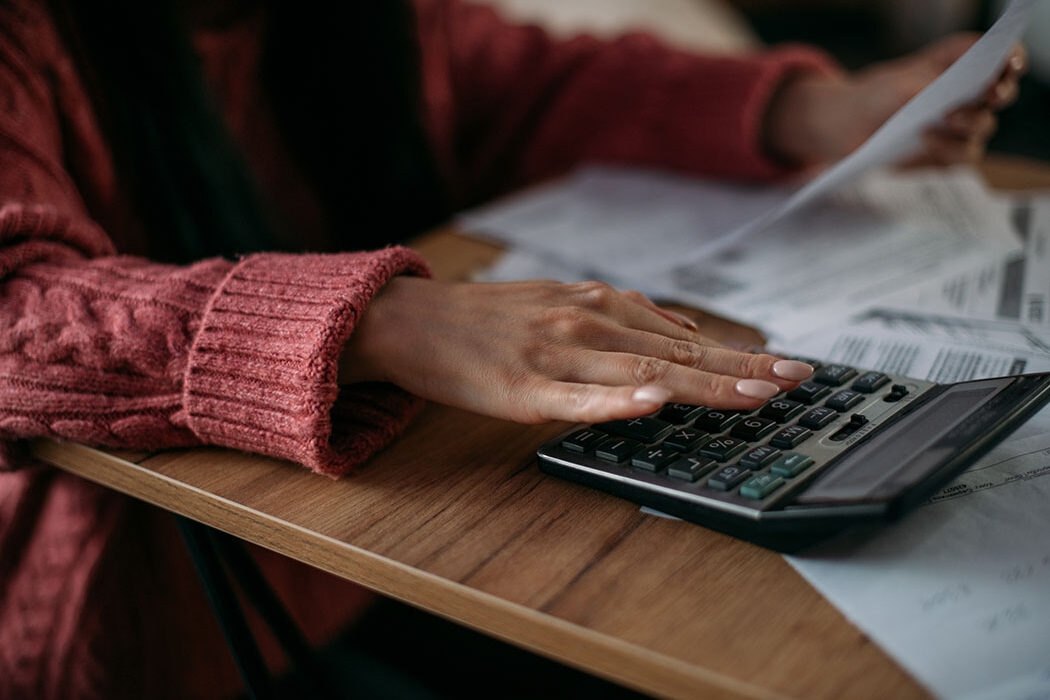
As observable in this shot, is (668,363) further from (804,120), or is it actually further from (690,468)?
(804,120)

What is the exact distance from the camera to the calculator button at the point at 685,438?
0.39 meters

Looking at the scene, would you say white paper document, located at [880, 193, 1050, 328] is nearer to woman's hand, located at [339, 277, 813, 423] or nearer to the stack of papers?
the stack of papers

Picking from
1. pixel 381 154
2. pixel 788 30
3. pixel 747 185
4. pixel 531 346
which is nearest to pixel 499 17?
pixel 381 154

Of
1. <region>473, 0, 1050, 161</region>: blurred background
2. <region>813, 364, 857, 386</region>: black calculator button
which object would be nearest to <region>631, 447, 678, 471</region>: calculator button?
<region>813, 364, 857, 386</region>: black calculator button

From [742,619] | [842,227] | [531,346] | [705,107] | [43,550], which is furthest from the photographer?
[705,107]

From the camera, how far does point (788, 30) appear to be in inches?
104

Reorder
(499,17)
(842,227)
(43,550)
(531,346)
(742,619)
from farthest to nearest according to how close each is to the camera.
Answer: (499,17), (842,227), (43,550), (531,346), (742,619)

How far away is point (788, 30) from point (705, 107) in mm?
2084

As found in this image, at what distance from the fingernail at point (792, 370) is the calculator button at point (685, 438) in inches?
2.0

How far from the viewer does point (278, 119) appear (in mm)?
843

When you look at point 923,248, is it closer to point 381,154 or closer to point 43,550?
point 381,154

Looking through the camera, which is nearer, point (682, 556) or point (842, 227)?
point (682, 556)

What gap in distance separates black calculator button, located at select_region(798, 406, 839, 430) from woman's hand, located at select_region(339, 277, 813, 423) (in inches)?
0.7

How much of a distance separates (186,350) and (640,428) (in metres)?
0.25
